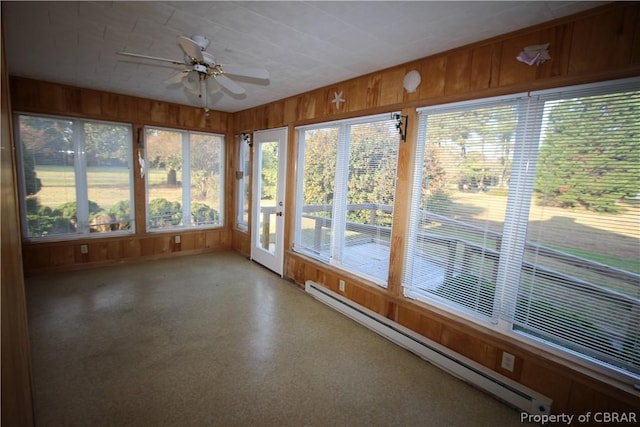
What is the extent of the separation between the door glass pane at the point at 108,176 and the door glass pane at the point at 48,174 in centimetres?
21

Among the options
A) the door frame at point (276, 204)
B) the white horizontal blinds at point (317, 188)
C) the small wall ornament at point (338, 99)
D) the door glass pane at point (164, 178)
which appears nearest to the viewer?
the small wall ornament at point (338, 99)

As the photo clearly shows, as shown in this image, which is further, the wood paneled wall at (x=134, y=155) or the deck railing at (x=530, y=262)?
the wood paneled wall at (x=134, y=155)

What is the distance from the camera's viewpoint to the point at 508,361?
6.75ft

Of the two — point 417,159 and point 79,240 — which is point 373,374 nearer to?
point 417,159

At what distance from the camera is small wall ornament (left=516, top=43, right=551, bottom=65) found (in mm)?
1834

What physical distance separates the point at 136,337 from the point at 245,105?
3462mm

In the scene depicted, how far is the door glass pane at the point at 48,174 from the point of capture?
369cm

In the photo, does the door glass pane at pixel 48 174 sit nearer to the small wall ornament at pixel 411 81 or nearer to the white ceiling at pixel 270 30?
the white ceiling at pixel 270 30

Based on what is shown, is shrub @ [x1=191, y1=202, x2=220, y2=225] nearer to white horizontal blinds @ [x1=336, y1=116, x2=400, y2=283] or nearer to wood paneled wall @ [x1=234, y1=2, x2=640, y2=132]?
white horizontal blinds @ [x1=336, y1=116, x2=400, y2=283]

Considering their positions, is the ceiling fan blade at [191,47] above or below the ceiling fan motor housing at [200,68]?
above

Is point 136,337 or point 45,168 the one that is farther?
point 45,168

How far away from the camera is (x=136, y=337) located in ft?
8.54

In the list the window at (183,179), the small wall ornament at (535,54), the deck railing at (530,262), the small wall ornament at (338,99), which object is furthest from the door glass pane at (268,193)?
the small wall ornament at (535,54)

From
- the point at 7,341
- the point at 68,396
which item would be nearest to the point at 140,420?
the point at 68,396
